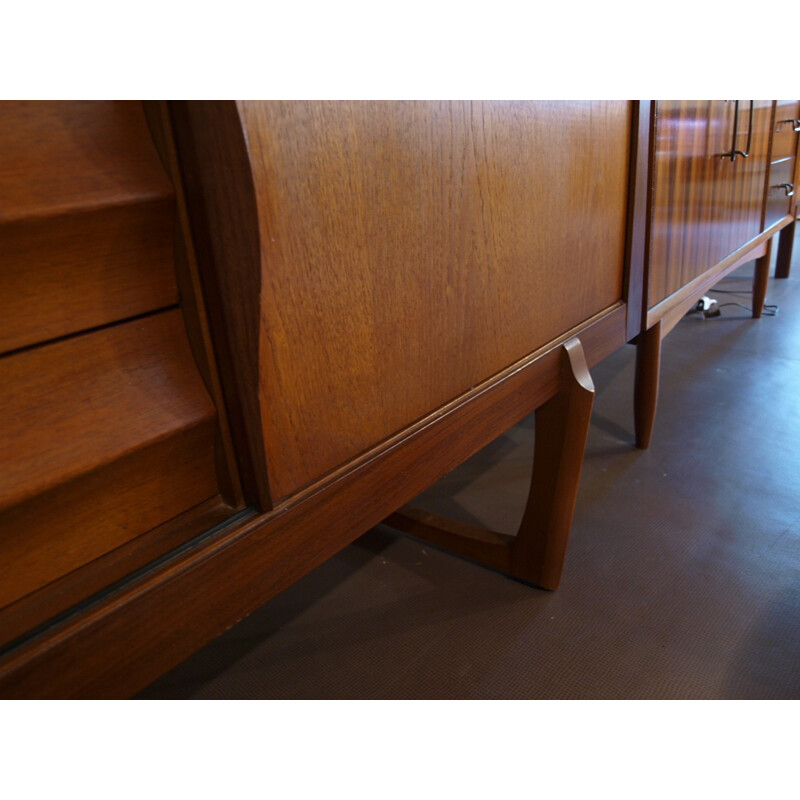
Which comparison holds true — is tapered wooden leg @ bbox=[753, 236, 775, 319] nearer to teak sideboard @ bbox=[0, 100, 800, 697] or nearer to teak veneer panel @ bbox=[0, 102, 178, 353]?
teak sideboard @ bbox=[0, 100, 800, 697]

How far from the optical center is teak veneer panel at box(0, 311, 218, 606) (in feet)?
1.67

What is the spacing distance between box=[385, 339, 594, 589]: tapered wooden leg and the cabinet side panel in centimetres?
17

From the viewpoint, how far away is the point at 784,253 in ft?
11.8

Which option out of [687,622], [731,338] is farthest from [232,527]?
[731,338]

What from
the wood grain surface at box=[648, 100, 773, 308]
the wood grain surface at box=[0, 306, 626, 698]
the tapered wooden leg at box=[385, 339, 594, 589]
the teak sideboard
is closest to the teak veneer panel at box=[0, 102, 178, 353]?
the teak sideboard

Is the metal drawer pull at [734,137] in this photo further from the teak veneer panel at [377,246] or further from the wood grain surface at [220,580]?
the wood grain surface at [220,580]

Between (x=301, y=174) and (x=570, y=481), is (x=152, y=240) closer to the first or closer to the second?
→ (x=301, y=174)

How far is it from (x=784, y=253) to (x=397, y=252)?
3555mm

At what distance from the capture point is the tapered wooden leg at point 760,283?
2.86m

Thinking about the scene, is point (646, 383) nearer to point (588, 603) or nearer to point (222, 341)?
point (588, 603)

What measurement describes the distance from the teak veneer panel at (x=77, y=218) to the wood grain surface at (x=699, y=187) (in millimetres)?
1123

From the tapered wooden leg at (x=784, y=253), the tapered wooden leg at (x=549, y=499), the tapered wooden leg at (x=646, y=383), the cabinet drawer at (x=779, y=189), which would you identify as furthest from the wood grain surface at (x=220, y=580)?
the tapered wooden leg at (x=784, y=253)

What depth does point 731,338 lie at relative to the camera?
280 centimetres

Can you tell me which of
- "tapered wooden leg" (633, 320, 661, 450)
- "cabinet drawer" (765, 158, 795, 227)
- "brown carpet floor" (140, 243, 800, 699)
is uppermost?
"cabinet drawer" (765, 158, 795, 227)
